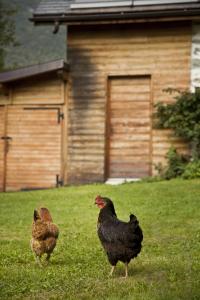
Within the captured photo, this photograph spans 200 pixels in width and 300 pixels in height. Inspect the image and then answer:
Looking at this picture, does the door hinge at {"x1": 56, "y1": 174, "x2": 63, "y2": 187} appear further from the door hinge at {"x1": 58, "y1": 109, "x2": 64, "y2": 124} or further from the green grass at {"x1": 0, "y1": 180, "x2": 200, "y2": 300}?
the green grass at {"x1": 0, "y1": 180, "x2": 200, "y2": 300}

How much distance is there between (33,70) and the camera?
18656 millimetres

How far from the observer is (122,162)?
1861cm

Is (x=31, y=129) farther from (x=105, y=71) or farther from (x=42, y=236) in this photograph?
(x=42, y=236)

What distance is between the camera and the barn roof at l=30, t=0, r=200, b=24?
17.7 m

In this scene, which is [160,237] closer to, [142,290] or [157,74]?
[142,290]

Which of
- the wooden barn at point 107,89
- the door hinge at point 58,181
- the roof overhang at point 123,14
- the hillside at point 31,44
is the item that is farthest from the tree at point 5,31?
the hillside at point 31,44

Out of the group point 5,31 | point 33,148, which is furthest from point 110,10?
point 5,31

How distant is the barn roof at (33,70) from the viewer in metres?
18.4

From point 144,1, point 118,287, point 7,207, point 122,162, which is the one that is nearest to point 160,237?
point 118,287

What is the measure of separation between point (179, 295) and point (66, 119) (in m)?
13.3

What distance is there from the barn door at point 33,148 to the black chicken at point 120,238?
461 inches

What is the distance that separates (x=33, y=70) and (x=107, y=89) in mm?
2380

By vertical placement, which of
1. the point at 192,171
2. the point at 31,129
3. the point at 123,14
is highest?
the point at 123,14

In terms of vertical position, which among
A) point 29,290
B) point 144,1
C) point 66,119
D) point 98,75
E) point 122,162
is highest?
point 144,1
